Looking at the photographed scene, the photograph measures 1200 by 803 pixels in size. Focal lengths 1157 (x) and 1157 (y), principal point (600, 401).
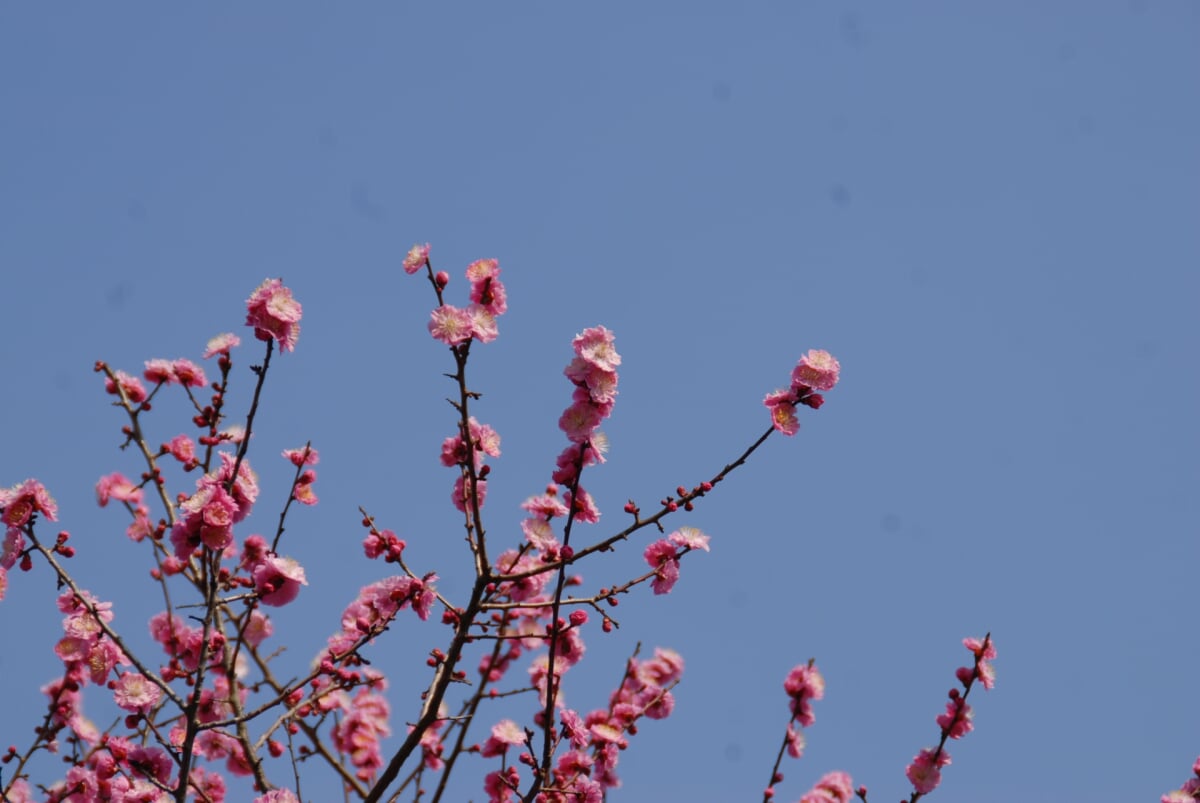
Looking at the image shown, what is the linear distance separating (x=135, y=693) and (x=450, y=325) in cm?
197

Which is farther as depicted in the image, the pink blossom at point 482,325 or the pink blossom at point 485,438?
the pink blossom at point 485,438

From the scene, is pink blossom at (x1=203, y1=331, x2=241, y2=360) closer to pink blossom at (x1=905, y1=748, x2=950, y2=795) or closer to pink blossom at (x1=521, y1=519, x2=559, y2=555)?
pink blossom at (x1=521, y1=519, x2=559, y2=555)

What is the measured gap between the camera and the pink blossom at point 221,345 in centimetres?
434

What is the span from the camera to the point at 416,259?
3861 millimetres

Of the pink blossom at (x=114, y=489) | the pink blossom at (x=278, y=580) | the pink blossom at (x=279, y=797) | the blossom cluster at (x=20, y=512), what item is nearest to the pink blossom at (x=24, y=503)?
the blossom cluster at (x=20, y=512)

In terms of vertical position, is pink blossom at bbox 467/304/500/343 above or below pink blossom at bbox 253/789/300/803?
above

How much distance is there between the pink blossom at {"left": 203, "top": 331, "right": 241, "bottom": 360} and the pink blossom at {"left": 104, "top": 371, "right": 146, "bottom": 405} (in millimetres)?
580

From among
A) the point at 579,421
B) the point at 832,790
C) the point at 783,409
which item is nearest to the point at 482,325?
the point at 579,421

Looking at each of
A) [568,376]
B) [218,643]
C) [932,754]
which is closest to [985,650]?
[932,754]

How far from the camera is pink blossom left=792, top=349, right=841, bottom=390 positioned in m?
4.04

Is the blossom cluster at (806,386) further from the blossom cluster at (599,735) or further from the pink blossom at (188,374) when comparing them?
the pink blossom at (188,374)

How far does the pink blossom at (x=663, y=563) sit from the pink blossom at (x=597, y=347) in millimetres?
868

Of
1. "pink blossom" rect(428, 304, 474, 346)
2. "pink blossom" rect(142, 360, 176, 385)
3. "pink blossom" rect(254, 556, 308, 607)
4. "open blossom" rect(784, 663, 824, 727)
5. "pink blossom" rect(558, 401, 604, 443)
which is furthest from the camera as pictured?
"open blossom" rect(784, 663, 824, 727)

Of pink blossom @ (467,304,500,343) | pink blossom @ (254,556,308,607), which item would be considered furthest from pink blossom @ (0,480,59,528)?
pink blossom @ (467,304,500,343)
